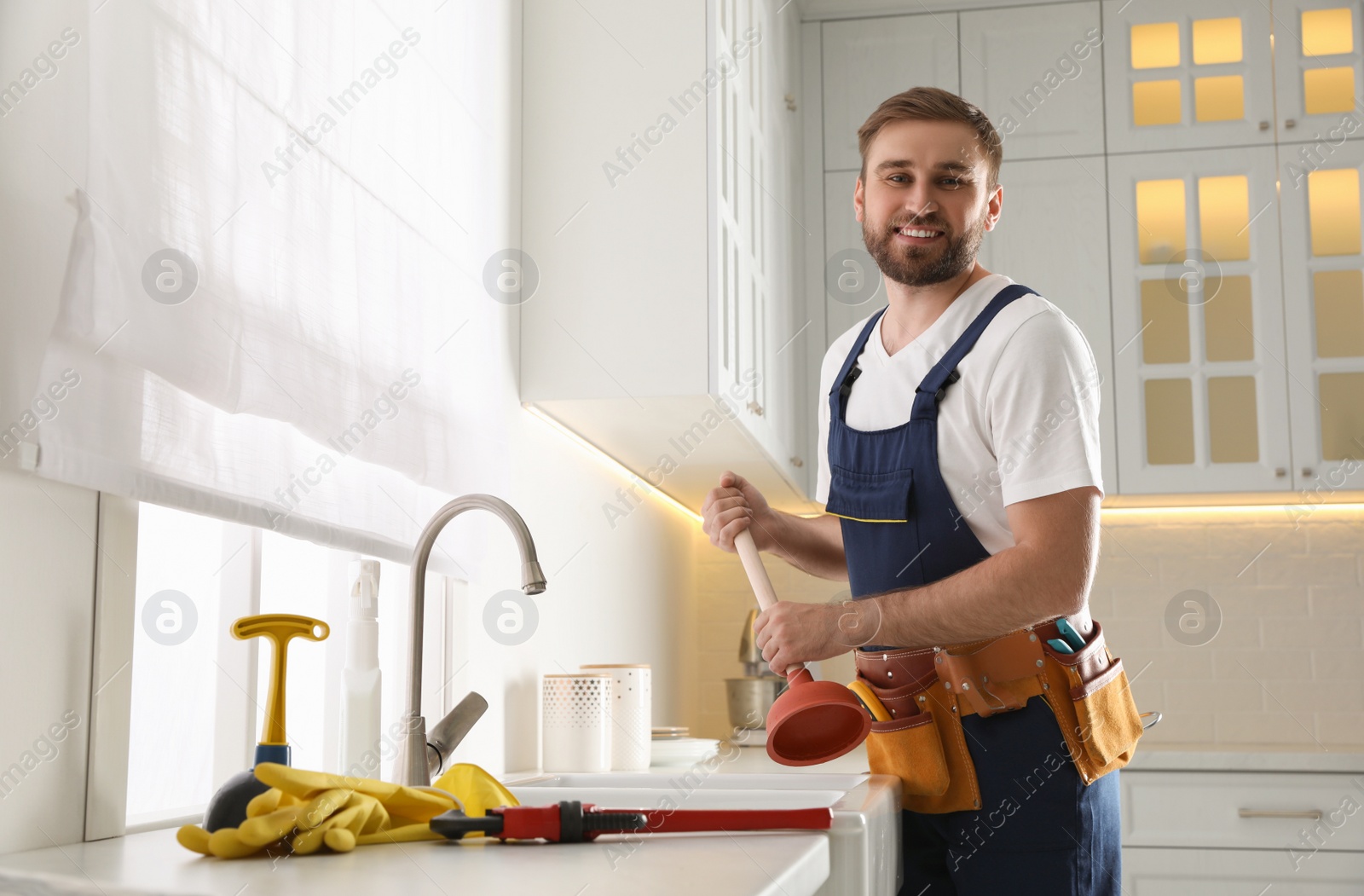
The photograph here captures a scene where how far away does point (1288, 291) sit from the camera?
3162 mm

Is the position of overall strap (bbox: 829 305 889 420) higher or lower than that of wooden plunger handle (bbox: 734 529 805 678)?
higher

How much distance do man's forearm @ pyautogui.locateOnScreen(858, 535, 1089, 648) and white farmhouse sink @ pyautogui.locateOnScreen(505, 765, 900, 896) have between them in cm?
18

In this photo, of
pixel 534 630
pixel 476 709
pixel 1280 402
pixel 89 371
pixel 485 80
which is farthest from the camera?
pixel 1280 402

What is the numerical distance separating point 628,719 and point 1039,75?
2.23 m

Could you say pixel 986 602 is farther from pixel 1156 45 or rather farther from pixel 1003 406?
pixel 1156 45

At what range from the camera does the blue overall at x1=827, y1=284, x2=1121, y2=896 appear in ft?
4.52

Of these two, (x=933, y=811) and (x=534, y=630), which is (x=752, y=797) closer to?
(x=933, y=811)

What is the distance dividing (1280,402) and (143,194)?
2893mm

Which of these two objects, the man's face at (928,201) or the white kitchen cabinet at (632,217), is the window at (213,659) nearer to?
the white kitchen cabinet at (632,217)

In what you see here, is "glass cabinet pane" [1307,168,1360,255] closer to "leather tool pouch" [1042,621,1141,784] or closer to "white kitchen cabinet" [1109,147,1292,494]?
"white kitchen cabinet" [1109,147,1292,494]

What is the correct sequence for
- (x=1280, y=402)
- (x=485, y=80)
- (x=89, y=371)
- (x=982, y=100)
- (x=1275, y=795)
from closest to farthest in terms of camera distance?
(x=89, y=371)
(x=485, y=80)
(x=1275, y=795)
(x=1280, y=402)
(x=982, y=100)

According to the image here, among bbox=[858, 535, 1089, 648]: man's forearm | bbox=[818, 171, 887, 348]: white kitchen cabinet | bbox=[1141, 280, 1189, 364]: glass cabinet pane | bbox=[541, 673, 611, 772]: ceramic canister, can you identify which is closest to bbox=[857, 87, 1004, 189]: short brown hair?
bbox=[858, 535, 1089, 648]: man's forearm

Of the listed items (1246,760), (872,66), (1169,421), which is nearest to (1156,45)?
(872,66)

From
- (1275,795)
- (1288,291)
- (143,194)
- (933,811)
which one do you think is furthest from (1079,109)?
(143,194)
